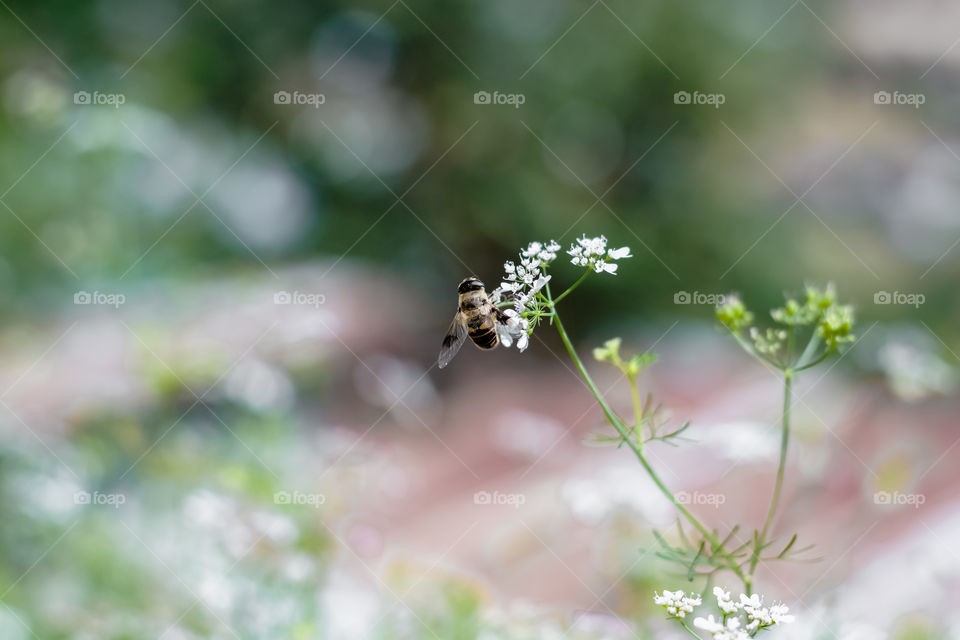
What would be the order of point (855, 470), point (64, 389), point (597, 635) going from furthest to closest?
point (64, 389) → point (855, 470) → point (597, 635)

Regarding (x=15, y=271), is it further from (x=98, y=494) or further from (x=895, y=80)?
(x=895, y=80)

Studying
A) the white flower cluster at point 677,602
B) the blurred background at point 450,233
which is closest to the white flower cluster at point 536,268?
the white flower cluster at point 677,602

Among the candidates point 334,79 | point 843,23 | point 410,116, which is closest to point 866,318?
point 843,23

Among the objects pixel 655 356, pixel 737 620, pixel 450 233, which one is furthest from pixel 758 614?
pixel 450 233

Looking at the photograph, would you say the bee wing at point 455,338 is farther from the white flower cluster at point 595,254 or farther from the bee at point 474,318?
the white flower cluster at point 595,254

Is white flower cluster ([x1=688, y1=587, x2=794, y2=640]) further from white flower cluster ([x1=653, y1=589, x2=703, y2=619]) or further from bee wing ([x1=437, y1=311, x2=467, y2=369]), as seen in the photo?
bee wing ([x1=437, y1=311, x2=467, y2=369])

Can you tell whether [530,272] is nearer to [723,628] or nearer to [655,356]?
[655,356]
